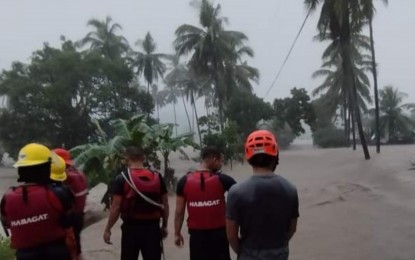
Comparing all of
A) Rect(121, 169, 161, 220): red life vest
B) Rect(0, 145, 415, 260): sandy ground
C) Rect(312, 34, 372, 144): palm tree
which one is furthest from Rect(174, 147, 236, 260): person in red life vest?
Rect(312, 34, 372, 144): palm tree

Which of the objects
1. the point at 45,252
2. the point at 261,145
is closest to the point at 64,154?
the point at 45,252

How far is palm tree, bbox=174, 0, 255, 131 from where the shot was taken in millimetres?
41219

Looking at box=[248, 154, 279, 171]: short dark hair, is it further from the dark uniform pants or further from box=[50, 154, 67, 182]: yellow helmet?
box=[50, 154, 67, 182]: yellow helmet

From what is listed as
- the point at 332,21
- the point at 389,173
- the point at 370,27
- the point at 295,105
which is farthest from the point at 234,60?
the point at 389,173

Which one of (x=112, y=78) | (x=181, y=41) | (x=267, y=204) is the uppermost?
(x=181, y=41)

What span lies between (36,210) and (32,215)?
0.04 metres

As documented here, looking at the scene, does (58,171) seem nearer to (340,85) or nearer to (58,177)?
(58,177)

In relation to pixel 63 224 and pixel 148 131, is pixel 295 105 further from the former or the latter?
pixel 63 224

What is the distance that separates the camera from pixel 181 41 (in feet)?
140

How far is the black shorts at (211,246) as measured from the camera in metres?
4.74

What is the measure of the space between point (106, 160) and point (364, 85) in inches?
1444

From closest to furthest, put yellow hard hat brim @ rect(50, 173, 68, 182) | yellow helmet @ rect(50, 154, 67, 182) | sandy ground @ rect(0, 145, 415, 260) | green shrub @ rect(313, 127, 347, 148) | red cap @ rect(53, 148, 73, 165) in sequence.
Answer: yellow helmet @ rect(50, 154, 67, 182) < yellow hard hat brim @ rect(50, 173, 68, 182) < red cap @ rect(53, 148, 73, 165) < sandy ground @ rect(0, 145, 415, 260) < green shrub @ rect(313, 127, 347, 148)

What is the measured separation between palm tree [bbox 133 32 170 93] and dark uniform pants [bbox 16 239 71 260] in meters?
52.3

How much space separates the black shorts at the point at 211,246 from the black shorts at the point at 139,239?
0.51 meters
